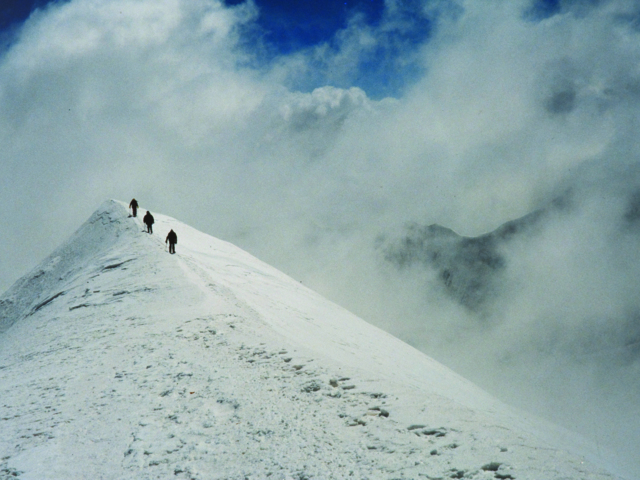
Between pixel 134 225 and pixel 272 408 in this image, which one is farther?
pixel 134 225

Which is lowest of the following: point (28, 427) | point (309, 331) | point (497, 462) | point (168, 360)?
point (28, 427)

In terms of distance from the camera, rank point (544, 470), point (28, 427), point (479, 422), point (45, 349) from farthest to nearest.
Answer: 1. point (45, 349)
2. point (28, 427)
3. point (479, 422)
4. point (544, 470)

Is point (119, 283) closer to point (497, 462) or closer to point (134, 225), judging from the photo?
point (134, 225)

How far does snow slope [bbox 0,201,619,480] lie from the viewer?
23.6 ft

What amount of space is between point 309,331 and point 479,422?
Answer: 10194mm

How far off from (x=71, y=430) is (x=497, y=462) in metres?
7.73

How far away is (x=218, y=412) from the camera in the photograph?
29.4 feet

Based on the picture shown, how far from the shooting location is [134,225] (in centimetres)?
3328

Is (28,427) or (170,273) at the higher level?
(170,273)

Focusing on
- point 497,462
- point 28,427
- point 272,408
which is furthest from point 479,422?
point 28,427

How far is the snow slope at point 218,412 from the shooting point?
7203mm

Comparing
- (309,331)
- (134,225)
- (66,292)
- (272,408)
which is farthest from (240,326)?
(134,225)

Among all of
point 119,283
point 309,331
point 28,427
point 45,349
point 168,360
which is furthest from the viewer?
point 119,283

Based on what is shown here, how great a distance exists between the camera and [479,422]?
8164 mm
